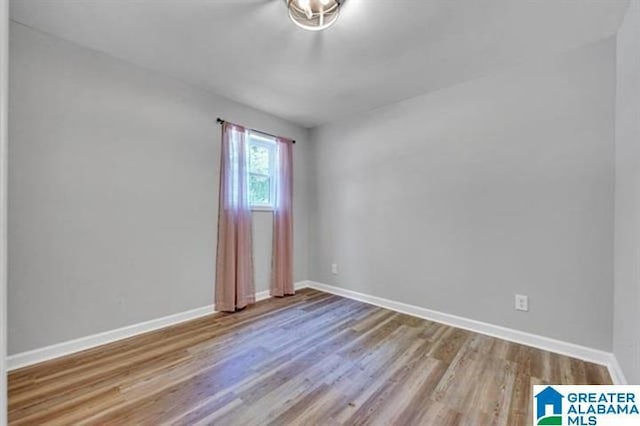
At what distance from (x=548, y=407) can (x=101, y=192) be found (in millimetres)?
3234

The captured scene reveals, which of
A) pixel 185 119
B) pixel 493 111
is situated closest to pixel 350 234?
pixel 493 111

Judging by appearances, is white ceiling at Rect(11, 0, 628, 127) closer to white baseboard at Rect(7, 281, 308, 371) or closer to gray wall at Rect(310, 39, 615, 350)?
gray wall at Rect(310, 39, 615, 350)

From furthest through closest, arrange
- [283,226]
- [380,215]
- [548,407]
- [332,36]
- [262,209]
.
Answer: [283,226], [262,209], [380,215], [332,36], [548,407]

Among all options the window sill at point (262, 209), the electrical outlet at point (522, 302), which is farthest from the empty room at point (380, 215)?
the window sill at point (262, 209)

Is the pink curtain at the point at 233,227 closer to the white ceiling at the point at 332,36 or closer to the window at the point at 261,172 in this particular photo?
the window at the point at 261,172

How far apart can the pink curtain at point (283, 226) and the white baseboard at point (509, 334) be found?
88 cm

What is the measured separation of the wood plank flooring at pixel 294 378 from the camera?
152 centimetres

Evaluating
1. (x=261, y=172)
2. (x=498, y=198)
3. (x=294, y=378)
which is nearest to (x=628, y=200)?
(x=498, y=198)

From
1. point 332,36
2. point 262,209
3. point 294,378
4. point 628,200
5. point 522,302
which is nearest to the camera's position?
point 628,200

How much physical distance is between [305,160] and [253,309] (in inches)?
83.3

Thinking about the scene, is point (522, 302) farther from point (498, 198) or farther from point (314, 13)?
point (314, 13)

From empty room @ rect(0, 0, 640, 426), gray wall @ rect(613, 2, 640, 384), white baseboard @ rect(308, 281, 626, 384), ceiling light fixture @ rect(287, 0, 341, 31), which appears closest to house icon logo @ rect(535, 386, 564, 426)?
empty room @ rect(0, 0, 640, 426)

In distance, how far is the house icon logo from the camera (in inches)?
52.9

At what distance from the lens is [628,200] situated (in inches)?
65.8
